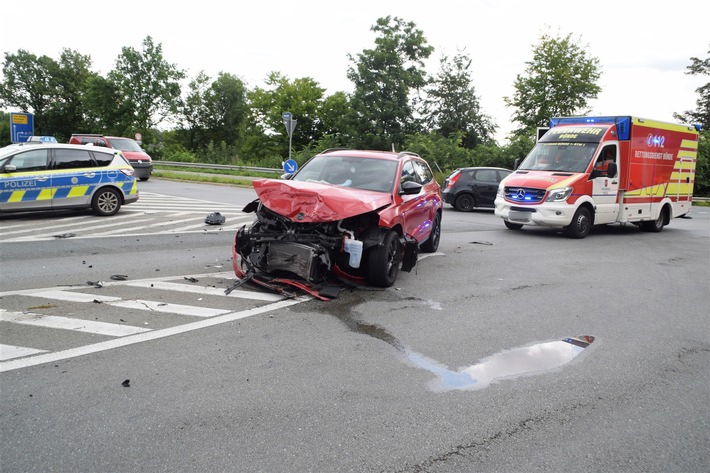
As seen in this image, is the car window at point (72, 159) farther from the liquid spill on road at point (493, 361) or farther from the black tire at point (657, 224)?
the black tire at point (657, 224)

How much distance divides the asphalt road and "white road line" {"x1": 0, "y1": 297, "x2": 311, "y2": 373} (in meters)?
0.03

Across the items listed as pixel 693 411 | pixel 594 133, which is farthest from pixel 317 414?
pixel 594 133

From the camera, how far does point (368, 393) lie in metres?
3.98

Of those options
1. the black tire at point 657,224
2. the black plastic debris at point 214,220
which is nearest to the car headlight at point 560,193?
the black tire at point 657,224

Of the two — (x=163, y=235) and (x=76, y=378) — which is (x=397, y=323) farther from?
(x=163, y=235)

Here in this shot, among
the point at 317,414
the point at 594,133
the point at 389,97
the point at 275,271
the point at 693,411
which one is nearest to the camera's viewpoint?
the point at 317,414

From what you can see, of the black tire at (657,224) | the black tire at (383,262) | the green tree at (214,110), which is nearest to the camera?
the black tire at (383,262)

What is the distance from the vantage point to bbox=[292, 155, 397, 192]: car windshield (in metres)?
7.92

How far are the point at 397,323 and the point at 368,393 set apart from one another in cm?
183

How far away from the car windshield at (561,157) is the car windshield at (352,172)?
272 inches

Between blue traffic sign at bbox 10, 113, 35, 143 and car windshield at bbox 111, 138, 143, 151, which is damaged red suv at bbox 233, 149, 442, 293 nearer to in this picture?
car windshield at bbox 111, 138, 143, 151

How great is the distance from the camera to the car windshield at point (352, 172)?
7922 millimetres

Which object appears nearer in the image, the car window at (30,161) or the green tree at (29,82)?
the car window at (30,161)

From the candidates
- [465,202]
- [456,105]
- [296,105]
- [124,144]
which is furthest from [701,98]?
[124,144]
